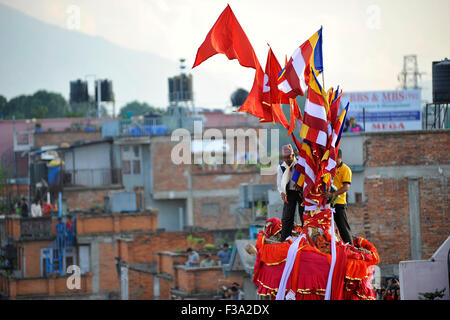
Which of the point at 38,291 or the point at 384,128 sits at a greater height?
the point at 384,128

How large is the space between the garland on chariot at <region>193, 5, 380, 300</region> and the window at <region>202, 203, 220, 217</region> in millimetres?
53854

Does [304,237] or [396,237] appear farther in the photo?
[396,237]

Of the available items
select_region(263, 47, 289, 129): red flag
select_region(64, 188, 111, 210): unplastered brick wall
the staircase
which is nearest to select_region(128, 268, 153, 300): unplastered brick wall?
the staircase

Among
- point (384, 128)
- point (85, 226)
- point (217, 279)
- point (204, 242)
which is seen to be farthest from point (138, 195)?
point (217, 279)

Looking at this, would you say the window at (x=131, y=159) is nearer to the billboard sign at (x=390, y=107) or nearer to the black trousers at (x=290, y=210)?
the billboard sign at (x=390, y=107)

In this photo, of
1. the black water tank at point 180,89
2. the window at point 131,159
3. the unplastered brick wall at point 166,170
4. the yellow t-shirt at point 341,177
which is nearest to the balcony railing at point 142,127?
the unplastered brick wall at point 166,170

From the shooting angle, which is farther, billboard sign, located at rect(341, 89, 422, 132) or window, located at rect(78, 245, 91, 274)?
window, located at rect(78, 245, 91, 274)

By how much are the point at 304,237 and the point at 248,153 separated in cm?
4887

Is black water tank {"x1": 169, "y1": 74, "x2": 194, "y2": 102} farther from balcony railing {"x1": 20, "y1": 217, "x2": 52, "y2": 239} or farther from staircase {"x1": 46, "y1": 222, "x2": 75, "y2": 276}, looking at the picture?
staircase {"x1": 46, "y1": 222, "x2": 75, "y2": 276}

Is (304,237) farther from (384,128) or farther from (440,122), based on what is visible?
(384,128)

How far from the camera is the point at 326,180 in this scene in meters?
15.7

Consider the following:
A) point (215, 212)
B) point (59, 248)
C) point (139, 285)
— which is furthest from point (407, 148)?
point (215, 212)

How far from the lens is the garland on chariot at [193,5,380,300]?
603 inches

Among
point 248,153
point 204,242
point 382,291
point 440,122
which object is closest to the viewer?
point 382,291
